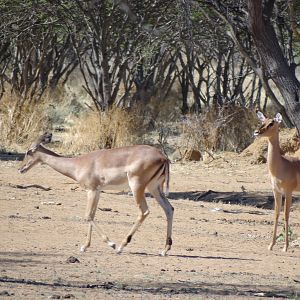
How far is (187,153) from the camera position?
23.4 m

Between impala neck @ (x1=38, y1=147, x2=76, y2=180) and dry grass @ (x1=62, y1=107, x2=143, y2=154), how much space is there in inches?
437

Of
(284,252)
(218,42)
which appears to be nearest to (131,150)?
(284,252)

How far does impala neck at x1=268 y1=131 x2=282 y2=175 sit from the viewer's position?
42.5ft

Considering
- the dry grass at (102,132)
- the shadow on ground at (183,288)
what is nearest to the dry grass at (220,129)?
the dry grass at (102,132)

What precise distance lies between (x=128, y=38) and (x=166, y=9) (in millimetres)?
5068

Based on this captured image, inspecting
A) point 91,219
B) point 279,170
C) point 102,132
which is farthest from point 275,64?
point 102,132

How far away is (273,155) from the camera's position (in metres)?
13.0

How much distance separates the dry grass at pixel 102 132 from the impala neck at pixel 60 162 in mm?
11089

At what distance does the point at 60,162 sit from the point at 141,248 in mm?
1526

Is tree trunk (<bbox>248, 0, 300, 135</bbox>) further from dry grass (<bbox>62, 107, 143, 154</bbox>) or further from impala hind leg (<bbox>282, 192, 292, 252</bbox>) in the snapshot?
dry grass (<bbox>62, 107, 143, 154</bbox>)

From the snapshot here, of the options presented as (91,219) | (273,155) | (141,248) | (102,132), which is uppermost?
(102,132)

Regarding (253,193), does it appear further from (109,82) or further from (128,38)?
(128,38)

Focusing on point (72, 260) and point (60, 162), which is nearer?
point (72, 260)

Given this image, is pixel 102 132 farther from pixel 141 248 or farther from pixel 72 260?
pixel 72 260
